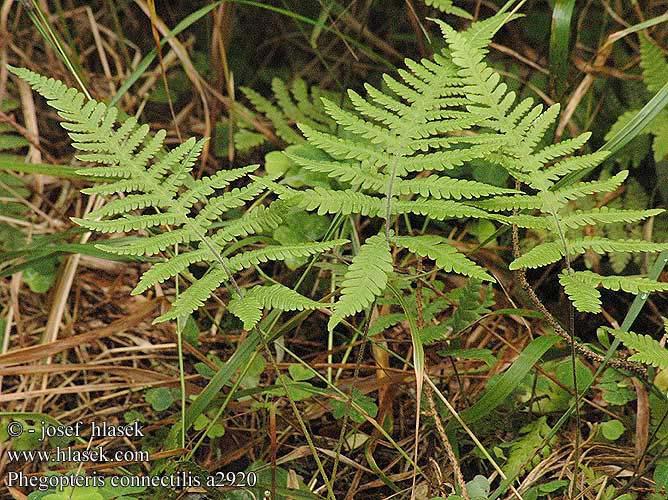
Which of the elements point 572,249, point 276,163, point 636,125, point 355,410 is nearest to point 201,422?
point 355,410

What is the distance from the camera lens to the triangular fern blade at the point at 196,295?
136cm

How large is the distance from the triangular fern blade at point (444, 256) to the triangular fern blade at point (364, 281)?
0.05 m

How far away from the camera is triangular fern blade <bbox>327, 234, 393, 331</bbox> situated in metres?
1.27

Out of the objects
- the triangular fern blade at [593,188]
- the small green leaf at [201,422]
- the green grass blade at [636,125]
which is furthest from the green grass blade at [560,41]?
the small green leaf at [201,422]

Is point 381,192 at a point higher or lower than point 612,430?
higher

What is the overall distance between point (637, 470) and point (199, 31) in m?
2.27

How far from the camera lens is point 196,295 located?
1413 mm

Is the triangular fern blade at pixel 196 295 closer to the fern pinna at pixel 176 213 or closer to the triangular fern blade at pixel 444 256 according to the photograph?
the fern pinna at pixel 176 213

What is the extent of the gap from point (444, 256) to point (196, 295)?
0.46 meters

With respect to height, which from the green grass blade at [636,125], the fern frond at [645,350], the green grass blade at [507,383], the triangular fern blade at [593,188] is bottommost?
the green grass blade at [507,383]

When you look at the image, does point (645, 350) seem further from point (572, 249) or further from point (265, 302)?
point (265, 302)

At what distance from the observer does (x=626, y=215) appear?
4.98ft

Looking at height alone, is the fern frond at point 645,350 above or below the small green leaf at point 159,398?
above

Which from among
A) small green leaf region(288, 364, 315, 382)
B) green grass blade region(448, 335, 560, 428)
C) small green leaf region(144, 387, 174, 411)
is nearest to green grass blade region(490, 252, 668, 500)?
green grass blade region(448, 335, 560, 428)
